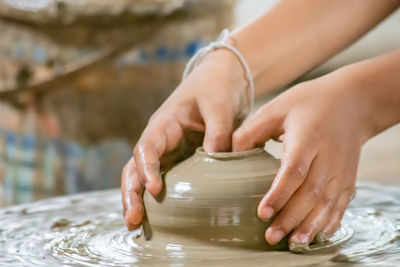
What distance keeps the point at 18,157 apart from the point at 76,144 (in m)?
0.23

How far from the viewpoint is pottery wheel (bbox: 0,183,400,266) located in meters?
0.87

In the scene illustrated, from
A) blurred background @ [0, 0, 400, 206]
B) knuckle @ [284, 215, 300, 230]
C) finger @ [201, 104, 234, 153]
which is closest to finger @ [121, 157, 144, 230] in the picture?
finger @ [201, 104, 234, 153]

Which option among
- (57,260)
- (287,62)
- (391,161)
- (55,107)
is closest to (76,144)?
(55,107)

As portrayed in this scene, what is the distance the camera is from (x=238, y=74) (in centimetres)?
121

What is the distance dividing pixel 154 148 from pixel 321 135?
10.5 inches

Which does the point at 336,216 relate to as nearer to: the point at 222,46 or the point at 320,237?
the point at 320,237

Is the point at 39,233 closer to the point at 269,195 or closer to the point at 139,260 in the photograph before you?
the point at 139,260

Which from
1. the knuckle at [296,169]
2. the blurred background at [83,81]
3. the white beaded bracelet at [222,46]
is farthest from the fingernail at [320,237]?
the blurred background at [83,81]

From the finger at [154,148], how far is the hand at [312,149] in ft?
0.42

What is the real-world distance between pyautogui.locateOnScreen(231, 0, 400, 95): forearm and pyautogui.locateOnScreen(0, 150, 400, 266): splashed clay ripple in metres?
0.32

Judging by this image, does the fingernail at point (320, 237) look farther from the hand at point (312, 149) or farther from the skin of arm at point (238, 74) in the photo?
the skin of arm at point (238, 74)

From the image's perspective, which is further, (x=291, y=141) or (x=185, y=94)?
(x=185, y=94)

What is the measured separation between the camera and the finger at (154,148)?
97cm

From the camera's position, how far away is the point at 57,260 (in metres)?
0.90
